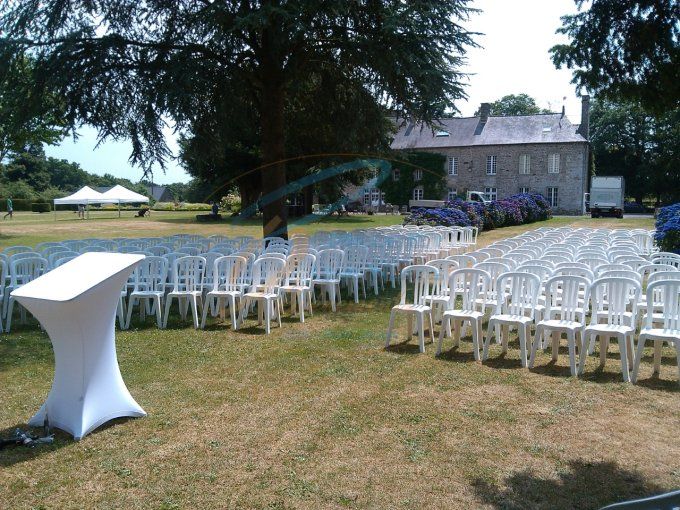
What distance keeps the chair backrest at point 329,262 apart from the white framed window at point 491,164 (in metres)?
A: 39.8

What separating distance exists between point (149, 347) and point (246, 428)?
293 centimetres

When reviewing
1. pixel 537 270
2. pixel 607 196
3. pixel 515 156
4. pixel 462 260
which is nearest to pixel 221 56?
pixel 462 260

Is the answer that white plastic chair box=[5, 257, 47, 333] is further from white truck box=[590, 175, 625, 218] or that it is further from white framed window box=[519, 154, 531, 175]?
white framed window box=[519, 154, 531, 175]

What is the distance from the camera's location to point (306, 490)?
357cm

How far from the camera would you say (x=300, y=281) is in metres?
9.04

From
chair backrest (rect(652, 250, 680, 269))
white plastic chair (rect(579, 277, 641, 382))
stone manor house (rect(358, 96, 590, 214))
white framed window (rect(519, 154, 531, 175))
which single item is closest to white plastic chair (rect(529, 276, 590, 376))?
white plastic chair (rect(579, 277, 641, 382))

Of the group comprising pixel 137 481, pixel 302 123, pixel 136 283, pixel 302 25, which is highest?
pixel 302 25

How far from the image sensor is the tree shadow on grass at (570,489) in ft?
11.1

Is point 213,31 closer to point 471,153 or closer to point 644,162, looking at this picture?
point 471,153

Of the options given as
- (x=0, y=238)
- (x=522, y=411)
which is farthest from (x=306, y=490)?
(x=0, y=238)

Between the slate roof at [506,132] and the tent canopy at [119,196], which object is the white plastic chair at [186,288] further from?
the slate roof at [506,132]

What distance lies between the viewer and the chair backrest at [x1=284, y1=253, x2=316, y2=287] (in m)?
8.84

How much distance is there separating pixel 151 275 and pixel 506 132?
143 ft

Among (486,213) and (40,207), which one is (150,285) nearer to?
(486,213)
